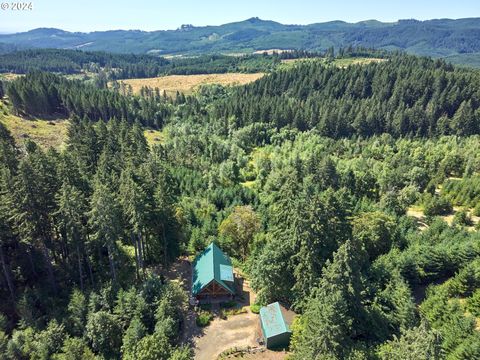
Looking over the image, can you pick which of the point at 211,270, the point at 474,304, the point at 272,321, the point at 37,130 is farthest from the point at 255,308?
the point at 37,130

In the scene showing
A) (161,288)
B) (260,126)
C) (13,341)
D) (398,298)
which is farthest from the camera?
(260,126)

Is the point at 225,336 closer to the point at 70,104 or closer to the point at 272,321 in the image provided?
the point at 272,321

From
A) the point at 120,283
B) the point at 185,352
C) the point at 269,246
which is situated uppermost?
the point at 269,246

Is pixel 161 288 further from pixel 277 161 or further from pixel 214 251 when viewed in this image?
pixel 277 161

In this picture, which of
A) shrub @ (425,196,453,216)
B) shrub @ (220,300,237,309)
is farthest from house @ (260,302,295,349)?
shrub @ (425,196,453,216)

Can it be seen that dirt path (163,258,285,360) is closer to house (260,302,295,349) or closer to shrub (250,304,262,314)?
shrub (250,304,262,314)

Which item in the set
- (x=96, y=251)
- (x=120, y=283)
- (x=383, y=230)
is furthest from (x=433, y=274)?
(x=96, y=251)

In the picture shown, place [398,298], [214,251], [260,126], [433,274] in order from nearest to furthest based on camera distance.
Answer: [398,298] < [433,274] < [214,251] < [260,126]
